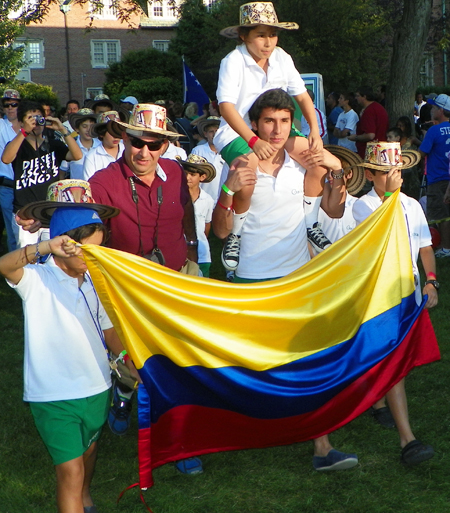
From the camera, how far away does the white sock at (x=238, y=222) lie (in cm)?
474

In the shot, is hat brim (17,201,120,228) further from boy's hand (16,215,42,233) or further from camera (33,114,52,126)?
camera (33,114,52,126)

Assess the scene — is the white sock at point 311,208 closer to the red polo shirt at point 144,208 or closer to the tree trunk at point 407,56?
the red polo shirt at point 144,208

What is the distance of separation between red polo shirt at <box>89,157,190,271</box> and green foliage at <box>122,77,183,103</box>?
33.1m

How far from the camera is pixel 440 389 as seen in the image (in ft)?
20.2

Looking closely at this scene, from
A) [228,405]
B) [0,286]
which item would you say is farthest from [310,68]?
[228,405]

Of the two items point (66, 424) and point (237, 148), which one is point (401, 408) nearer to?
point (237, 148)

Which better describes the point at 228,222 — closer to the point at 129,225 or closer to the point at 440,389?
the point at 129,225

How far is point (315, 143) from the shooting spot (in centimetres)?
463

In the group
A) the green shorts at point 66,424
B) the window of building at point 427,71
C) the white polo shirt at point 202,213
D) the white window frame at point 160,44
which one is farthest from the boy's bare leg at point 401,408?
the white window frame at point 160,44

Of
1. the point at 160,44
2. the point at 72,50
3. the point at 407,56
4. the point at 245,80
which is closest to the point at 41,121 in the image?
the point at 245,80

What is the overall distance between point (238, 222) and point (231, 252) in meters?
0.20

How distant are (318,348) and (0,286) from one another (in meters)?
6.91

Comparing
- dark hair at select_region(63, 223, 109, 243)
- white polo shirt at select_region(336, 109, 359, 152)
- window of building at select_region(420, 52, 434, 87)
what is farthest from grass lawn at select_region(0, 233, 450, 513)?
window of building at select_region(420, 52, 434, 87)

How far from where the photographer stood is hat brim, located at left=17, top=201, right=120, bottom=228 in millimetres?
3840
